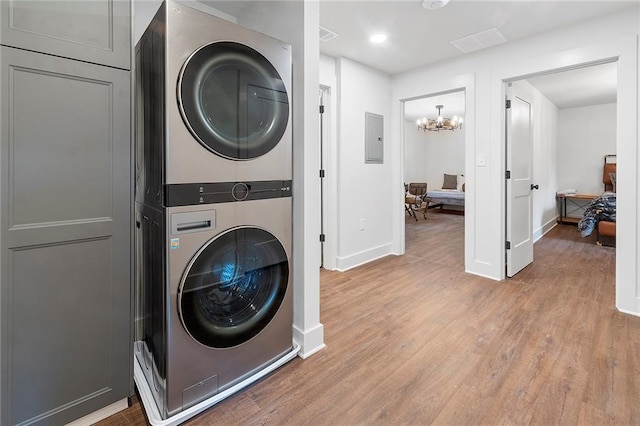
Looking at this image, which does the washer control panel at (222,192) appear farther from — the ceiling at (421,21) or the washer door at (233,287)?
the ceiling at (421,21)

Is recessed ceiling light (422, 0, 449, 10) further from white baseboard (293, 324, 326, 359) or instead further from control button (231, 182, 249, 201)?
white baseboard (293, 324, 326, 359)

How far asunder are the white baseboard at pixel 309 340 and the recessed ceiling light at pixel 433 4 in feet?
8.18

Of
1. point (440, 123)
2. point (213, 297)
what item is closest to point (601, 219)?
point (440, 123)

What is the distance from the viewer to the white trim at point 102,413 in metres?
1.42

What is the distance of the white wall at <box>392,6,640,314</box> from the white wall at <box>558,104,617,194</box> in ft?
16.0

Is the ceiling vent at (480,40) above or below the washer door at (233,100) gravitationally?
above

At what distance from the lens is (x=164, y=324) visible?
142 centimetres

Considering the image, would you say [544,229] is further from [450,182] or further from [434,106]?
[450,182]

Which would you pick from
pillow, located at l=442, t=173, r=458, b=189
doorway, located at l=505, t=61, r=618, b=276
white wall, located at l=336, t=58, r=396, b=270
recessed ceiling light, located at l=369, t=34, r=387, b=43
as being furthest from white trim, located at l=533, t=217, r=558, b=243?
recessed ceiling light, located at l=369, t=34, r=387, b=43

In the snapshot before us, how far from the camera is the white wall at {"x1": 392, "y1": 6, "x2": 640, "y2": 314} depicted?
2492 mm

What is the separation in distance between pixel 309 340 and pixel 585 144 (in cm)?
755

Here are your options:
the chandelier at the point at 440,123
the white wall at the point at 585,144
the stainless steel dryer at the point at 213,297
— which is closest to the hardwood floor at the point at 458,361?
the stainless steel dryer at the point at 213,297

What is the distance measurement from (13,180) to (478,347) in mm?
2513

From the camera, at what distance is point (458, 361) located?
189 centimetres
